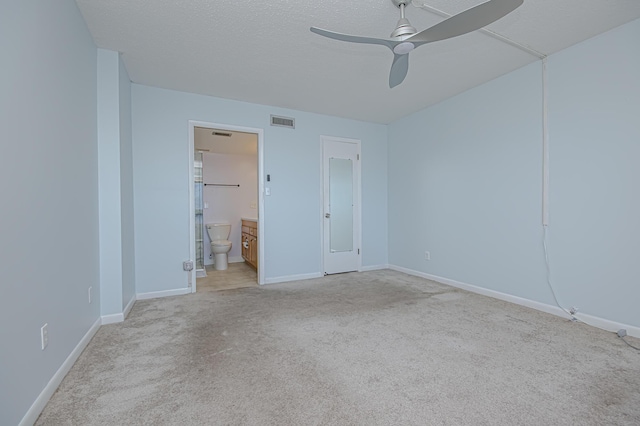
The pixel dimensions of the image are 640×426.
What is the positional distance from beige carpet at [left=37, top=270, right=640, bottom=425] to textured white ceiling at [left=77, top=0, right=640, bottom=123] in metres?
2.54

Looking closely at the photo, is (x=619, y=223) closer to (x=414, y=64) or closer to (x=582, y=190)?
(x=582, y=190)

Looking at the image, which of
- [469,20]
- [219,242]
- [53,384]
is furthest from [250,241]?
[469,20]

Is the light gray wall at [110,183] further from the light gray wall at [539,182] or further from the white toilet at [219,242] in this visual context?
the light gray wall at [539,182]

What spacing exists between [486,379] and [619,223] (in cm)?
189

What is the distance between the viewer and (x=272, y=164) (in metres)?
4.13

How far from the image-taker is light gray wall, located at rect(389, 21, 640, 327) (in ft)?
7.78

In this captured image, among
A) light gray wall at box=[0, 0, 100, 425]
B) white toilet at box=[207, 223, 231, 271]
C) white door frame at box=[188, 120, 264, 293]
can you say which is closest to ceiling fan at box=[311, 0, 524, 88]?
light gray wall at box=[0, 0, 100, 425]

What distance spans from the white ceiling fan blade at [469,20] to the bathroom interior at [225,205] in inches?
136

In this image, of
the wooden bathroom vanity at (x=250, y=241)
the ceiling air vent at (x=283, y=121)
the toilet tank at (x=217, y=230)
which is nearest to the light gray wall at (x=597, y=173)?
the ceiling air vent at (x=283, y=121)

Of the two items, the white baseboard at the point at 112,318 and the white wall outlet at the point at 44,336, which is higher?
the white wall outlet at the point at 44,336

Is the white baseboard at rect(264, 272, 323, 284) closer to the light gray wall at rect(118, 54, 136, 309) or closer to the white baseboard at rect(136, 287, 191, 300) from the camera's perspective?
the white baseboard at rect(136, 287, 191, 300)

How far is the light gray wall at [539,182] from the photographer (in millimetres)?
2371

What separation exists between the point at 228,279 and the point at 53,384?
2882 mm

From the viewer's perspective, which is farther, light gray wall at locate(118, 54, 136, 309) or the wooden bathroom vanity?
the wooden bathroom vanity
